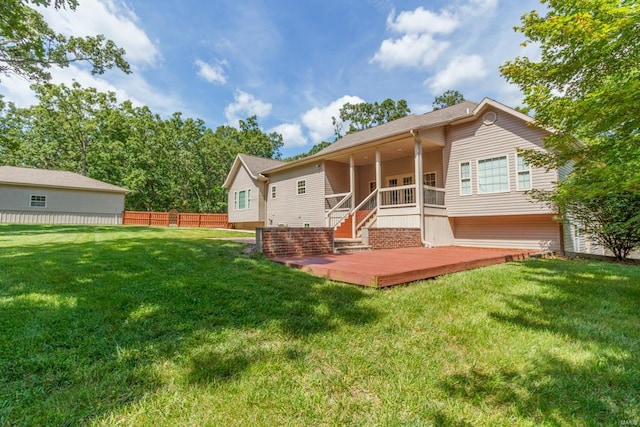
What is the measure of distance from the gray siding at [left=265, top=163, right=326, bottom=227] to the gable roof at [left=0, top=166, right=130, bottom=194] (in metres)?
14.6

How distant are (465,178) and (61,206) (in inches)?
1045

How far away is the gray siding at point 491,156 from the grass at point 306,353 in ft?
19.9

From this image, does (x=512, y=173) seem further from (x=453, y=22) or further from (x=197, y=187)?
(x=197, y=187)

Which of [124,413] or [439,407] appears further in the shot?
[439,407]

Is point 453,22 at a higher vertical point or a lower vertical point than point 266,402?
higher

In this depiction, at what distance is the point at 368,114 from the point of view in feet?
116

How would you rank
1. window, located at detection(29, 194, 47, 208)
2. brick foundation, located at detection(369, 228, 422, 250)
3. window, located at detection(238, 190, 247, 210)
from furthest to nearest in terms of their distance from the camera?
window, located at detection(29, 194, 47, 208), window, located at detection(238, 190, 247, 210), brick foundation, located at detection(369, 228, 422, 250)

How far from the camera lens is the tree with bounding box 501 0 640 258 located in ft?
12.5

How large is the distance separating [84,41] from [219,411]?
1944 centimetres

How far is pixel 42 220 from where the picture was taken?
2098 centimetres

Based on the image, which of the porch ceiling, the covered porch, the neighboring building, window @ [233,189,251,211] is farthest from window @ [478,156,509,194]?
window @ [233,189,251,211]

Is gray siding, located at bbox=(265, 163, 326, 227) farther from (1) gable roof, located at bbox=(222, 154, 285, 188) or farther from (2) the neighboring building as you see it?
(1) gable roof, located at bbox=(222, 154, 285, 188)

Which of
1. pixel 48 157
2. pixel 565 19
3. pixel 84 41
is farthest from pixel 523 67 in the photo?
pixel 48 157

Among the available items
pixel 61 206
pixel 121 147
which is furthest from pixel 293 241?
pixel 121 147
